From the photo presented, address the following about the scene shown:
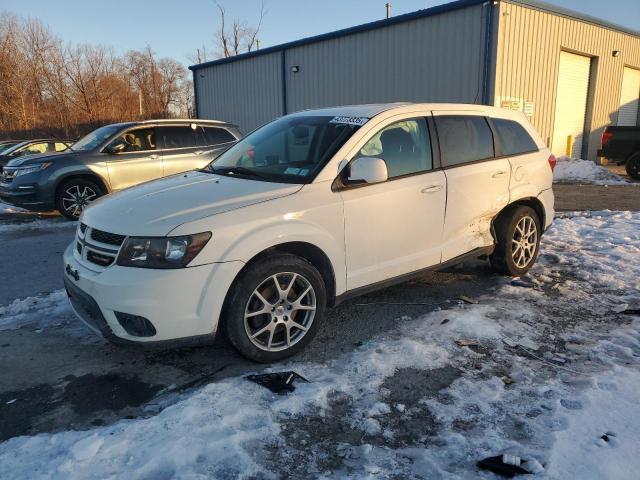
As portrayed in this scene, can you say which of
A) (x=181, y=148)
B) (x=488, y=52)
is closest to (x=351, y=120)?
(x=181, y=148)

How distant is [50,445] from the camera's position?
2.53m

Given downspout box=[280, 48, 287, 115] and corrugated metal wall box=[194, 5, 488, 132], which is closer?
corrugated metal wall box=[194, 5, 488, 132]

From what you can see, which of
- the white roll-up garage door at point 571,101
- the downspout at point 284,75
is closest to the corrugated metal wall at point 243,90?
the downspout at point 284,75

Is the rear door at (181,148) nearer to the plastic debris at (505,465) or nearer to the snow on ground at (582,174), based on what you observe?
the plastic debris at (505,465)

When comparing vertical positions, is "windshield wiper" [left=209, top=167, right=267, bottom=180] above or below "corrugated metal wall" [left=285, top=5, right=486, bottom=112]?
below

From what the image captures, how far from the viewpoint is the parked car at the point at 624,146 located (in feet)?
50.1

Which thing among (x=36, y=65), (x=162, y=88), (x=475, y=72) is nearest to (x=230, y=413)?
(x=475, y=72)

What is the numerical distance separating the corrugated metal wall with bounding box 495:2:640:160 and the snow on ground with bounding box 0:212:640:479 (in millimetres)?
12825

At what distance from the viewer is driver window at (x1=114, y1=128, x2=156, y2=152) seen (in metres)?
9.09

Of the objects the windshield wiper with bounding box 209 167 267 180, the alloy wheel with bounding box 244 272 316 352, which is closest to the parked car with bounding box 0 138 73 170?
the windshield wiper with bounding box 209 167 267 180

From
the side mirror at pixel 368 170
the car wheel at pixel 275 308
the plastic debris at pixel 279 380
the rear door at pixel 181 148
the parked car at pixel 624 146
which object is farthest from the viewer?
the parked car at pixel 624 146

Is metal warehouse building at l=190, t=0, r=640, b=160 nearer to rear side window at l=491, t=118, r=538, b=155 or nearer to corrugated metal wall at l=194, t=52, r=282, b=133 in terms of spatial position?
corrugated metal wall at l=194, t=52, r=282, b=133

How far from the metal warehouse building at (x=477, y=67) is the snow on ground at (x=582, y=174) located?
1.27 metres

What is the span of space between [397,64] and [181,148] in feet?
33.5
